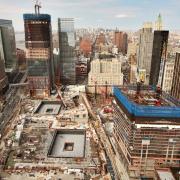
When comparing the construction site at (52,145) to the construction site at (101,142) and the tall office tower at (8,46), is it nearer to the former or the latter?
the construction site at (101,142)

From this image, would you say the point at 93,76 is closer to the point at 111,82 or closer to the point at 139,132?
the point at 111,82

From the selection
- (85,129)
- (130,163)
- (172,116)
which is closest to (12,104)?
(85,129)

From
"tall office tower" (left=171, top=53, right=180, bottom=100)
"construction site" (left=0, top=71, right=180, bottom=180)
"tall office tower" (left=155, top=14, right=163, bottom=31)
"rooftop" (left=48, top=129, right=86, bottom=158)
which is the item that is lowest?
"rooftop" (left=48, top=129, right=86, bottom=158)

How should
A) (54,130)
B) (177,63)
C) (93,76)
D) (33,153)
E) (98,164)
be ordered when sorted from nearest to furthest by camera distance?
(98,164) → (33,153) → (54,130) → (177,63) → (93,76)

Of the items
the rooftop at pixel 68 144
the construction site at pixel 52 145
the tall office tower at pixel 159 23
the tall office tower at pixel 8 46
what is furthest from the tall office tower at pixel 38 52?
the tall office tower at pixel 159 23

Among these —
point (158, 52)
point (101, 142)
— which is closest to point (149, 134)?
point (101, 142)

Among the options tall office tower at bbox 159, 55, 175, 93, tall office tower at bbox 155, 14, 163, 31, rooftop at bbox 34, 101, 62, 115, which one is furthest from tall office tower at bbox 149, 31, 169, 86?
rooftop at bbox 34, 101, 62, 115

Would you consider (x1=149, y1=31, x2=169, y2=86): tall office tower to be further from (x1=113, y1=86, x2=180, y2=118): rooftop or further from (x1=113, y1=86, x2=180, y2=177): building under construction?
(x1=113, y1=86, x2=180, y2=177): building under construction
